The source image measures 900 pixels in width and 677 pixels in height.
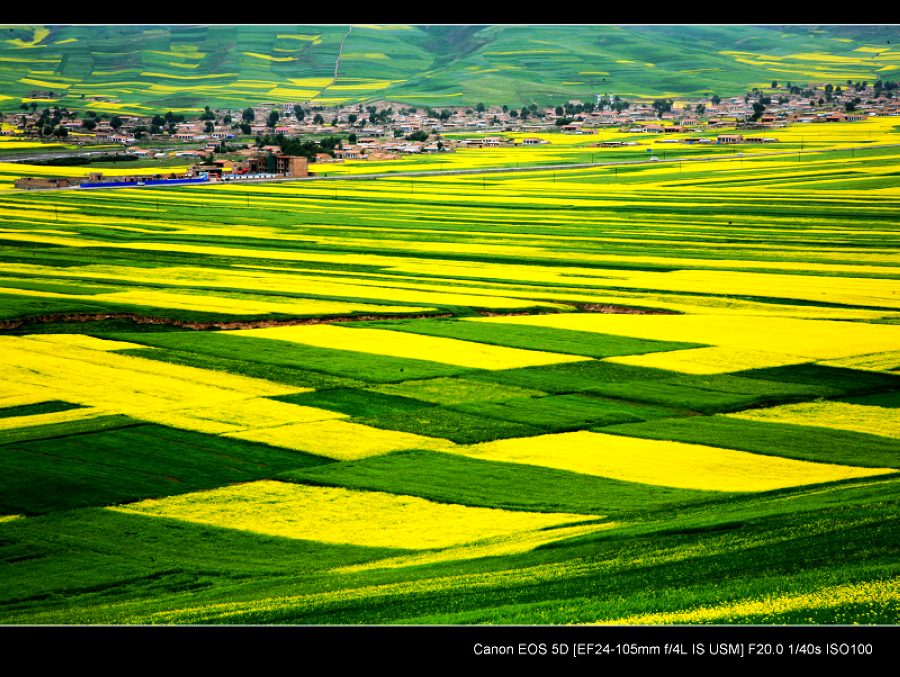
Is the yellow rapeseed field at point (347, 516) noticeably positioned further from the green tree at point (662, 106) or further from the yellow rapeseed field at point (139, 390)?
the green tree at point (662, 106)

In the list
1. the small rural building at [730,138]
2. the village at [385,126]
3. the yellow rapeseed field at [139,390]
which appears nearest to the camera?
the yellow rapeseed field at [139,390]

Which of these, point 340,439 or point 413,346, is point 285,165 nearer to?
point 413,346

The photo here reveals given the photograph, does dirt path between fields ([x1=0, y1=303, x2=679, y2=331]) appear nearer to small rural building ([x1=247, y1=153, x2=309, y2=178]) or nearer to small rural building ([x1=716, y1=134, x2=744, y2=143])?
small rural building ([x1=247, y1=153, x2=309, y2=178])

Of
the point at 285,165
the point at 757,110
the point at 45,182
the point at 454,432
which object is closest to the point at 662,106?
the point at 757,110

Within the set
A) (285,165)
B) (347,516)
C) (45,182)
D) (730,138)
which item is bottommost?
(347,516)

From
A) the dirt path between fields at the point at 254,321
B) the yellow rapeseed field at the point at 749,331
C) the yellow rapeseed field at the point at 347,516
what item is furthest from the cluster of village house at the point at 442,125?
the yellow rapeseed field at the point at 347,516

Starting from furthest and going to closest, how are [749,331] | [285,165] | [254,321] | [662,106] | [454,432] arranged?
[662,106] < [285,165] < [254,321] < [749,331] < [454,432]
